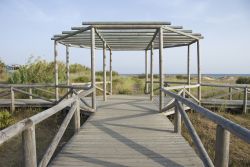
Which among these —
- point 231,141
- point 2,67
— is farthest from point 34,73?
point 231,141

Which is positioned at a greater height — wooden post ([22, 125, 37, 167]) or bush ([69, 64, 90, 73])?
bush ([69, 64, 90, 73])

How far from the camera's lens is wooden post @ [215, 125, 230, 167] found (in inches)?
92.9

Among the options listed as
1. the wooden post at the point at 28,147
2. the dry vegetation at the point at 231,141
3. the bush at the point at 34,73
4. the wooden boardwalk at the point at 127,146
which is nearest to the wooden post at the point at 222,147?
the wooden boardwalk at the point at 127,146

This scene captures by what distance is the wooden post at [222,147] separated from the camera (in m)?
2.36

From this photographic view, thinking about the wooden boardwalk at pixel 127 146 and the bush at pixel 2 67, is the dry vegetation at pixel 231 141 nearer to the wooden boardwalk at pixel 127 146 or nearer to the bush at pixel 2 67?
the wooden boardwalk at pixel 127 146

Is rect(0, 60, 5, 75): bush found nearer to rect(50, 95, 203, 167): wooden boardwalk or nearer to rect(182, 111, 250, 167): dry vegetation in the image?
rect(50, 95, 203, 167): wooden boardwalk

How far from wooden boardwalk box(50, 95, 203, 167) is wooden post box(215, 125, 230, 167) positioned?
0.66m

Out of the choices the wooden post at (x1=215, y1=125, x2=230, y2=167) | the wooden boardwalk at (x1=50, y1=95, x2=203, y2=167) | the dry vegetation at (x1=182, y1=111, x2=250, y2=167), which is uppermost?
the wooden post at (x1=215, y1=125, x2=230, y2=167)

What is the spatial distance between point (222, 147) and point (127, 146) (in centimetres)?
180

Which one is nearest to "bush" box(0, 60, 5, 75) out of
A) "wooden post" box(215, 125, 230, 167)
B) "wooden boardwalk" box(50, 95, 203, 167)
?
"wooden boardwalk" box(50, 95, 203, 167)

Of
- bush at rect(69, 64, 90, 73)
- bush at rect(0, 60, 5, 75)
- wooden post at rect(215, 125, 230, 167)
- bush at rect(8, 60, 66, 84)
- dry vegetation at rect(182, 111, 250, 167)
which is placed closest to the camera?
wooden post at rect(215, 125, 230, 167)

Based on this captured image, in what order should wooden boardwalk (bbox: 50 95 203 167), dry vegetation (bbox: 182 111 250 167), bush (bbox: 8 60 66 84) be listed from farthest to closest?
1. bush (bbox: 8 60 66 84)
2. dry vegetation (bbox: 182 111 250 167)
3. wooden boardwalk (bbox: 50 95 203 167)

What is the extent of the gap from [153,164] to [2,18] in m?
11.6

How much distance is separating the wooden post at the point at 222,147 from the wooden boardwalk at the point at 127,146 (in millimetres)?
661
